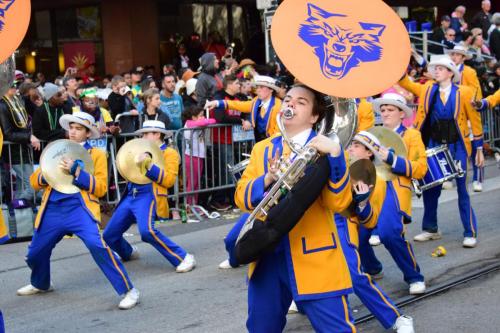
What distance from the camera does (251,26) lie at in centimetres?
2084

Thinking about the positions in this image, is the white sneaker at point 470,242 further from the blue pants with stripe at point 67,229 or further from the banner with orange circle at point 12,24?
the banner with orange circle at point 12,24

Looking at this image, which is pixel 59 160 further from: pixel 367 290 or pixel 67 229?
pixel 367 290

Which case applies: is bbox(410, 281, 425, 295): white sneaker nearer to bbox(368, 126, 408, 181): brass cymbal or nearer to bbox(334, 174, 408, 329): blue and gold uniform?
bbox(368, 126, 408, 181): brass cymbal

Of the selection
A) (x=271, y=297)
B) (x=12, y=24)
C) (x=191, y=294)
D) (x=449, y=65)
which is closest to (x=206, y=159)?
(x=449, y=65)

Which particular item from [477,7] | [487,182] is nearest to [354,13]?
[487,182]

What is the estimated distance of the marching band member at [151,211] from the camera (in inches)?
320

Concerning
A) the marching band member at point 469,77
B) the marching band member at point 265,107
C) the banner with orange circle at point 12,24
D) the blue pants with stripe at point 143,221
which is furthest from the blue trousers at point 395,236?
the marching band member at point 469,77

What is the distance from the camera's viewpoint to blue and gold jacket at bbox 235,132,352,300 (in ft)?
14.5

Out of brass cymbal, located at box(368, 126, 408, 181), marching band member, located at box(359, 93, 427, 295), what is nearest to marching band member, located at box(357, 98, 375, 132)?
marching band member, located at box(359, 93, 427, 295)

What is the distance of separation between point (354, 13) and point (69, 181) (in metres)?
3.55

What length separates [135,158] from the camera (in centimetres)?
823

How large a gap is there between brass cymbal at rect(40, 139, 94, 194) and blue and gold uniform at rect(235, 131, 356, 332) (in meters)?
2.86

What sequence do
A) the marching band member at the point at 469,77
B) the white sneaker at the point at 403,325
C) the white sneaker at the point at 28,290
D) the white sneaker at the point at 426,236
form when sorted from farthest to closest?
1. the marching band member at the point at 469,77
2. the white sneaker at the point at 426,236
3. the white sneaker at the point at 28,290
4. the white sneaker at the point at 403,325

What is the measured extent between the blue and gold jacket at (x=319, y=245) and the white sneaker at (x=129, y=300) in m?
2.75
